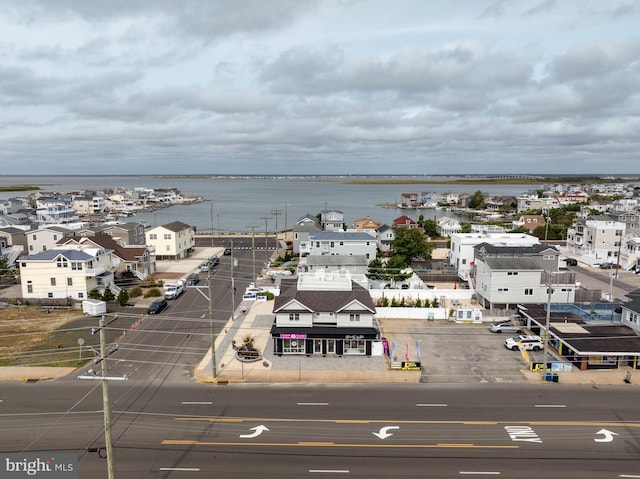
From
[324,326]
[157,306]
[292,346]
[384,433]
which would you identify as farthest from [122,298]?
[384,433]

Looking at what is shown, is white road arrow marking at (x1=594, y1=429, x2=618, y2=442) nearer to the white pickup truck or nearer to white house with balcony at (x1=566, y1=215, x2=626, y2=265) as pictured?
the white pickup truck

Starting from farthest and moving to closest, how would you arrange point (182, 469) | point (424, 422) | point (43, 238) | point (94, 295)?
1. point (43, 238)
2. point (94, 295)
3. point (424, 422)
4. point (182, 469)

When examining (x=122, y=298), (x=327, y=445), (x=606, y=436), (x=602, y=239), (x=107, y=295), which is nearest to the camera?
(x=327, y=445)

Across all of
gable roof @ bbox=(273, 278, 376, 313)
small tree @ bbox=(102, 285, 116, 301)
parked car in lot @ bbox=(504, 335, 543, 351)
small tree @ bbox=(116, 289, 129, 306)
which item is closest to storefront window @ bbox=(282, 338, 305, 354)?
gable roof @ bbox=(273, 278, 376, 313)

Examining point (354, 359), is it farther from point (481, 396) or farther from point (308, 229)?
point (308, 229)

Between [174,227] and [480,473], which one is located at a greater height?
[174,227]

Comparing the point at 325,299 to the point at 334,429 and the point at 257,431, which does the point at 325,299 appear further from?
the point at 257,431
